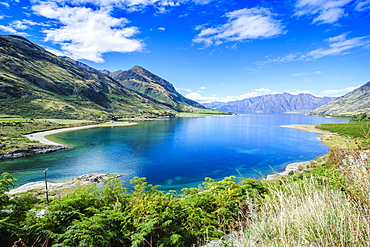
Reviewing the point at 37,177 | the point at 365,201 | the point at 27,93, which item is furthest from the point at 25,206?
the point at 27,93

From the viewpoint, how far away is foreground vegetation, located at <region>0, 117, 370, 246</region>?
4.36m

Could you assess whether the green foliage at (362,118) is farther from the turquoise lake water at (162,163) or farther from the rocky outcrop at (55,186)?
the rocky outcrop at (55,186)

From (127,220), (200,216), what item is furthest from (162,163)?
(127,220)

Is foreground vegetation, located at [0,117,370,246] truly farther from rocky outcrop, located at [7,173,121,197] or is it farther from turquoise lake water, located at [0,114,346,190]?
turquoise lake water, located at [0,114,346,190]

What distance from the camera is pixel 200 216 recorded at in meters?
8.32

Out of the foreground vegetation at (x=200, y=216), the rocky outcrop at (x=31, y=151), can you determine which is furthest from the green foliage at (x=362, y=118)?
the rocky outcrop at (x=31, y=151)

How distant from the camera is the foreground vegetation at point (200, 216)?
4355 millimetres

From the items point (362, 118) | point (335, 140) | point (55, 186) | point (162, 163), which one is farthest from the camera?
point (362, 118)

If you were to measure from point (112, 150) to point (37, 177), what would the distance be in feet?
72.9

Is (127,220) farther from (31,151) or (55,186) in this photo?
(31,151)

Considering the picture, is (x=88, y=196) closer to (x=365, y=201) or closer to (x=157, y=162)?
(x=365, y=201)

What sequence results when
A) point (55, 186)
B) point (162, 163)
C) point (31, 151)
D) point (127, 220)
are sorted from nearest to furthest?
1. point (127, 220)
2. point (55, 186)
3. point (162, 163)
4. point (31, 151)

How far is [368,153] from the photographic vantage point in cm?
569

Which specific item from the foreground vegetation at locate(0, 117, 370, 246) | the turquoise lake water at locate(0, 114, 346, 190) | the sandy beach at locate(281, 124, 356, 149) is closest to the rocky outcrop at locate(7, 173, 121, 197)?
the turquoise lake water at locate(0, 114, 346, 190)
